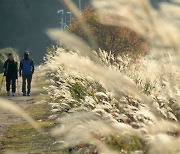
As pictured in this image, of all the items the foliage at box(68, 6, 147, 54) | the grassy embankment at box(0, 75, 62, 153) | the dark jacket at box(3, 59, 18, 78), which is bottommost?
the grassy embankment at box(0, 75, 62, 153)

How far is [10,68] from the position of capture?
65.3 ft

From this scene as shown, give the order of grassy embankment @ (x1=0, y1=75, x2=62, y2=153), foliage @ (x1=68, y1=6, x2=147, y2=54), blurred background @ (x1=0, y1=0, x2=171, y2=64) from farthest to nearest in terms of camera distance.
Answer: blurred background @ (x1=0, y1=0, x2=171, y2=64) < foliage @ (x1=68, y1=6, x2=147, y2=54) < grassy embankment @ (x1=0, y1=75, x2=62, y2=153)

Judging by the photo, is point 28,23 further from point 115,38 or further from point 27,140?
point 27,140

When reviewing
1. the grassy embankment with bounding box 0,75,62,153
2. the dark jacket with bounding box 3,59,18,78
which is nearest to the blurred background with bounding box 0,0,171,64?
the dark jacket with bounding box 3,59,18,78

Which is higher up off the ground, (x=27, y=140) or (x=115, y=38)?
(x=115, y=38)

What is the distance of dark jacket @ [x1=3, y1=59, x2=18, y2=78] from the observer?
64.8 ft

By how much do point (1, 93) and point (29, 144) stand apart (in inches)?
479

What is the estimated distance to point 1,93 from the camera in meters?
21.4

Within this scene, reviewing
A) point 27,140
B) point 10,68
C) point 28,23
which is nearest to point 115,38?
point 10,68

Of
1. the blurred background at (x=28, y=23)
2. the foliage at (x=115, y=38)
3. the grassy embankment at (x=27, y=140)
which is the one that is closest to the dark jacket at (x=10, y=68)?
the foliage at (x=115, y=38)

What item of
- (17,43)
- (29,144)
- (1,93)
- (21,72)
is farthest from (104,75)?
(17,43)

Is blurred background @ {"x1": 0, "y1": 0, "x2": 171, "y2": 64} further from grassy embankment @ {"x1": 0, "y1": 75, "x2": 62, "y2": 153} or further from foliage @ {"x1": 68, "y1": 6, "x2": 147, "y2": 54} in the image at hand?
grassy embankment @ {"x1": 0, "y1": 75, "x2": 62, "y2": 153}

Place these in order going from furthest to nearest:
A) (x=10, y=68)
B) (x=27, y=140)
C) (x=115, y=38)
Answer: (x=115, y=38)
(x=10, y=68)
(x=27, y=140)

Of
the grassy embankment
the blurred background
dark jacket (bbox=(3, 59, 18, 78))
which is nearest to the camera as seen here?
the grassy embankment
